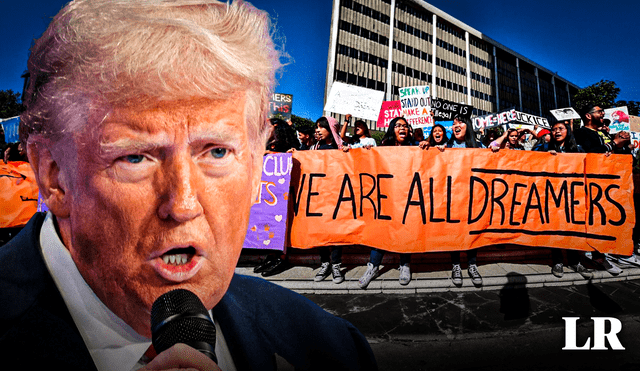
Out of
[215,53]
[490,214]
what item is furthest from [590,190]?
→ [215,53]

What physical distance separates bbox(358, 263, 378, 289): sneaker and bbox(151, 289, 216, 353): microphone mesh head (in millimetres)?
4510

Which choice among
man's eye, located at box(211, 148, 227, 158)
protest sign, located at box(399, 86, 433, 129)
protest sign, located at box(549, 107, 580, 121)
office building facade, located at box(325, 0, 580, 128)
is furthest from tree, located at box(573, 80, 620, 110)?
man's eye, located at box(211, 148, 227, 158)

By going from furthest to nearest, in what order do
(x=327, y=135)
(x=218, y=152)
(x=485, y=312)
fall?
(x=327, y=135), (x=485, y=312), (x=218, y=152)

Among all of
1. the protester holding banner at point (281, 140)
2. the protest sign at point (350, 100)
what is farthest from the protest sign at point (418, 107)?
the protester holding banner at point (281, 140)

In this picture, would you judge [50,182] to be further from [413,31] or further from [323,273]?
[413,31]

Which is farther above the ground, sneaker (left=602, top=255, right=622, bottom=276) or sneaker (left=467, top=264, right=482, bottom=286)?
sneaker (left=602, top=255, right=622, bottom=276)

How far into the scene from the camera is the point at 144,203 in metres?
0.54

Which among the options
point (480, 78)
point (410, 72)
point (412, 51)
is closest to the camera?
point (410, 72)

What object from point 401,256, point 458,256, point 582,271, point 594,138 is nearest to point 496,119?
point 594,138

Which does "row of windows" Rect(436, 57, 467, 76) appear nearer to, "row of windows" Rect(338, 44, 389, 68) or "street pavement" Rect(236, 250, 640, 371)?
"row of windows" Rect(338, 44, 389, 68)

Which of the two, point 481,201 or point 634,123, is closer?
point 481,201

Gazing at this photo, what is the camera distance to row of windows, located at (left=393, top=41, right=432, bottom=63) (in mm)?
45219

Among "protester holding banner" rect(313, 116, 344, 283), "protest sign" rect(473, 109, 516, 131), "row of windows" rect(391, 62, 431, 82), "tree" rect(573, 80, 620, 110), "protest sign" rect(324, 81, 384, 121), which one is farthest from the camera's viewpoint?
"row of windows" rect(391, 62, 431, 82)

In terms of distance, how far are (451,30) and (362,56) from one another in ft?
71.6
